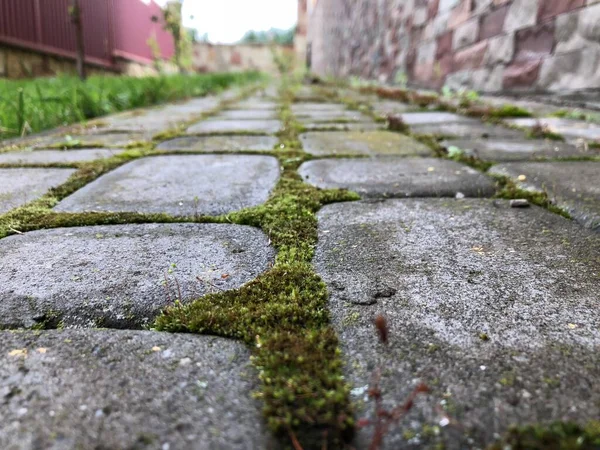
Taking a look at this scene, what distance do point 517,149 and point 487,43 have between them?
2.01 m

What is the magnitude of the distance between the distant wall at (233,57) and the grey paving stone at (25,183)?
56.0ft

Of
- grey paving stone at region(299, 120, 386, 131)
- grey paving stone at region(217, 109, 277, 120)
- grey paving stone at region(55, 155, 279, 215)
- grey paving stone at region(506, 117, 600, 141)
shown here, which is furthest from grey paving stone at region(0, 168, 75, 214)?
grey paving stone at region(506, 117, 600, 141)

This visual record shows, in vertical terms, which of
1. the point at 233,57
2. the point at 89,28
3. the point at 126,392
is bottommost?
the point at 126,392

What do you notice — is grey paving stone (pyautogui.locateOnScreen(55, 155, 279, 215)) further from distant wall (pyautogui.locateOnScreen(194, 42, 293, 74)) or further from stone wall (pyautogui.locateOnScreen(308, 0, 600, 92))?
distant wall (pyautogui.locateOnScreen(194, 42, 293, 74))

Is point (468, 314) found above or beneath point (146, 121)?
beneath

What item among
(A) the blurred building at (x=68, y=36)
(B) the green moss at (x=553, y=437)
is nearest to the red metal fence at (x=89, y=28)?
(A) the blurred building at (x=68, y=36)

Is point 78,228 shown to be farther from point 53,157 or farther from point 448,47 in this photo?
point 448,47

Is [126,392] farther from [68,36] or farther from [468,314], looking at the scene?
[68,36]

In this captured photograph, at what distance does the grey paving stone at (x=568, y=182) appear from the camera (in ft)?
3.32

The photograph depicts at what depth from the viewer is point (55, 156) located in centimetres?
177

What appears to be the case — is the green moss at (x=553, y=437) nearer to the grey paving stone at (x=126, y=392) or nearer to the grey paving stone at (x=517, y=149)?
the grey paving stone at (x=126, y=392)

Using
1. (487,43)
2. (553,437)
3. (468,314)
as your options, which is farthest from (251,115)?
(553,437)

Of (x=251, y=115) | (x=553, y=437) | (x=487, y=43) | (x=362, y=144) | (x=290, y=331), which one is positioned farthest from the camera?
(x=487, y=43)

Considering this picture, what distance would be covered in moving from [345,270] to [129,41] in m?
12.6
